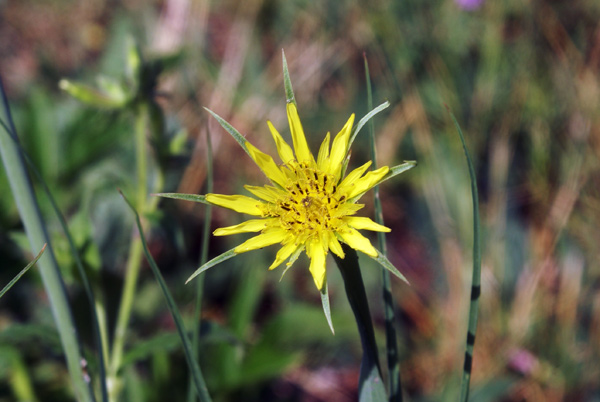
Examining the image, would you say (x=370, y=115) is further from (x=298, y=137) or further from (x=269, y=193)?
(x=269, y=193)

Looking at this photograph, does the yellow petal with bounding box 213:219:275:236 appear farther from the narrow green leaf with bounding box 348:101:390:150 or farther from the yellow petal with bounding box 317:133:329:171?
the narrow green leaf with bounding box 348:101:390:150

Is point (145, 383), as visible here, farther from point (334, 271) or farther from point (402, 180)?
point (402, 180)

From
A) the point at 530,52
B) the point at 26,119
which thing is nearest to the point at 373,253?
the point at 26,119

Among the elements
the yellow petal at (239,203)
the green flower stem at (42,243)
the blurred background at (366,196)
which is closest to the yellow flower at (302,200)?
the yellow petal at (239,203)

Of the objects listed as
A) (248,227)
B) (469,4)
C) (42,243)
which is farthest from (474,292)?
(469,4)

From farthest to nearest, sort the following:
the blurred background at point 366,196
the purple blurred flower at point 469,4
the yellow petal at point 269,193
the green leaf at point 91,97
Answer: the purple blurred flower at point 469,4 < the blurred background at point 366,196 < the green leaf at point 91,97 < the yellow petal at point 269,193

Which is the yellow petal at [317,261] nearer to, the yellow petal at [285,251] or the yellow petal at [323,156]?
the yellow petal at [285,251]

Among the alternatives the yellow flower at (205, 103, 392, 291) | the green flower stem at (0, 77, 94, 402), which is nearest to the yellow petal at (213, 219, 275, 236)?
the yellow flower at (205, 103, 392, 291)
